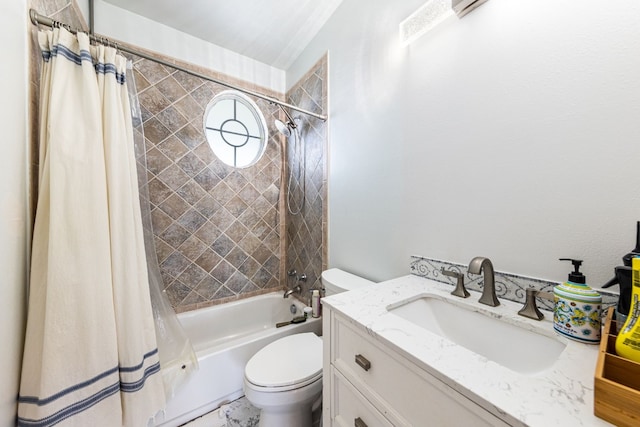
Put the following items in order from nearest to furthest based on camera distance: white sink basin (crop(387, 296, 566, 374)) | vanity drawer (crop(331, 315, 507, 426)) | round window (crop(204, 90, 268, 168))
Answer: vanity drawer (crop(331, 315, 507, 426)) → white sink basin (crop(387, 296, 566, 374)) → round window (crop(204, 90, 268, 168))

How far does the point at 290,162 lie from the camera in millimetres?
2215

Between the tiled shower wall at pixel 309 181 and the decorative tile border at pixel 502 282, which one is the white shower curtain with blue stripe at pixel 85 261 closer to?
the tiled shower wall at pixel 309 181

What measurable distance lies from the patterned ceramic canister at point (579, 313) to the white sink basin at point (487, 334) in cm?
4

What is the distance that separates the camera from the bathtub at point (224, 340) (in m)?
1.31

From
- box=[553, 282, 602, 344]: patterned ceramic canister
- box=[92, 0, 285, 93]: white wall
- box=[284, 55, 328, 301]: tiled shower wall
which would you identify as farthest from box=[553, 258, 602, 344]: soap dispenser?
box=[92, 0, 285, 93]: white wall

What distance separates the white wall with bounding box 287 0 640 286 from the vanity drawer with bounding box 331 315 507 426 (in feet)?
1.80

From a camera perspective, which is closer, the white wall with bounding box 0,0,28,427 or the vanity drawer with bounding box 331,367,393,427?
the vanity drawer with bounding box 331,367,393,427

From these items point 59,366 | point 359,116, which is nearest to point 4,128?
point 59,366

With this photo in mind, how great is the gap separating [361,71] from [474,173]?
36.7 inches

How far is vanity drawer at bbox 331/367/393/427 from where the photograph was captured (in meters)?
0.62

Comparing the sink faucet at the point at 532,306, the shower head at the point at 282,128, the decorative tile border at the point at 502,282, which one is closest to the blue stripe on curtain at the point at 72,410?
the decorative tile border at the point at 502,282

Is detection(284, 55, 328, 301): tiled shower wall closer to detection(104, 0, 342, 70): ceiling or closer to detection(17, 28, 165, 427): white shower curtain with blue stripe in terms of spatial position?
detection(104, 0, 342, 70): ceiling

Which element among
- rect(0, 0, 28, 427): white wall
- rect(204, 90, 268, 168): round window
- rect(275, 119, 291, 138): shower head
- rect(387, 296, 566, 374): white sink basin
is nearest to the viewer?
rect(387, 296, 566, 374): white sink basin

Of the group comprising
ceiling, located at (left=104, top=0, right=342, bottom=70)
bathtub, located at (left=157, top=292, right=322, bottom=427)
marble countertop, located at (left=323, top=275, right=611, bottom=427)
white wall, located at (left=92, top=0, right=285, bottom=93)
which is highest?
ceiling, located at (left=104, top=0, right=342, bottom=70)
